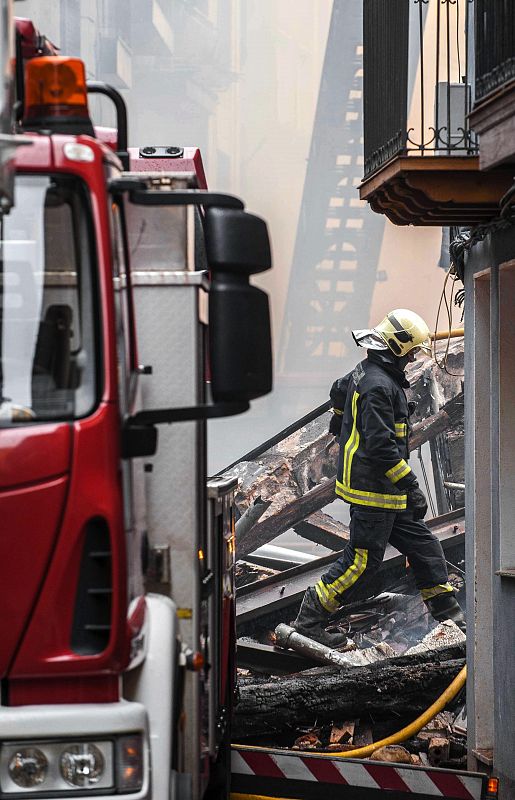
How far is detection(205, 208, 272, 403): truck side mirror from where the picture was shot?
11.1 ft

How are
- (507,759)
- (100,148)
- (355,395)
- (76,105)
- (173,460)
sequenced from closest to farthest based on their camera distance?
(100,148) → (76,105) → (173,460) → (507,759) → (355,395)

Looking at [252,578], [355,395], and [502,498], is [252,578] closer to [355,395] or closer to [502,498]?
[355,395]

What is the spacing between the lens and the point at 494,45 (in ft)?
18.7

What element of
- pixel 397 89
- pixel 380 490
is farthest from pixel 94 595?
pixel 380 490

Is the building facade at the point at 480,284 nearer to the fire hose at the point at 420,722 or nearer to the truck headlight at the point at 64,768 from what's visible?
the fire hose at the point at 420,722

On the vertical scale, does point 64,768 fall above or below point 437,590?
above

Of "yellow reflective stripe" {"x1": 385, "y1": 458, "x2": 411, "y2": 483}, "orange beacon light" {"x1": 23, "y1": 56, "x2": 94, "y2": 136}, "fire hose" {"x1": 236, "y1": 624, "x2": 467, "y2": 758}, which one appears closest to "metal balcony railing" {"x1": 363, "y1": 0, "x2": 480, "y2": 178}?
"yellow reflective stripe" {"x1": 385, "y1": 458, "x2": 411, "y2": 483}

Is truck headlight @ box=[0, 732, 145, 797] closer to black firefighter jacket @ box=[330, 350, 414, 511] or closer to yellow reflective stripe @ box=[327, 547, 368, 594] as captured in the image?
yellow reflective stripe @ box=[327, 547, 368, 594]

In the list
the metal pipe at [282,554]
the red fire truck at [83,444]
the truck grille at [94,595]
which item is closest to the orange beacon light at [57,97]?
the red fire truck at [83,444]

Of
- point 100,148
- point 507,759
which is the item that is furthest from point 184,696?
point 507,759

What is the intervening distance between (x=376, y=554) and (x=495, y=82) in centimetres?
370

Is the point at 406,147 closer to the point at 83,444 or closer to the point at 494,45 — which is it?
the point at 494,45

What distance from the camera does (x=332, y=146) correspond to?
14492 mm

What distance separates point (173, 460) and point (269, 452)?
738 centimetres
